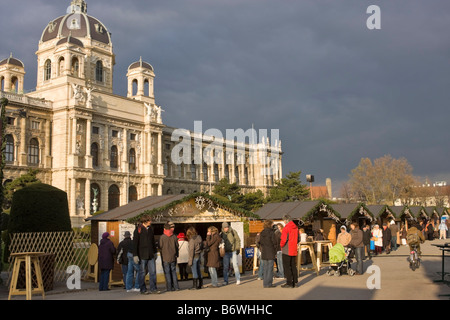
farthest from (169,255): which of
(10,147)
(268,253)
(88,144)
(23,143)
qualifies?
(88,144)

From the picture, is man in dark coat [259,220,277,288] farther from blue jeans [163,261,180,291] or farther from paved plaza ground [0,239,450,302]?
blue jeans [163,261,180,291]

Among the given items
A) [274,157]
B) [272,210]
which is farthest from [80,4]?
[272,210]

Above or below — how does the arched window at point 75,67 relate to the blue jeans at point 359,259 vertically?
above

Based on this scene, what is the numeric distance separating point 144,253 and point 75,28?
56.3m

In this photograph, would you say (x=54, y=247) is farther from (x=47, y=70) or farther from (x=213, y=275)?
(x=47, y=70)

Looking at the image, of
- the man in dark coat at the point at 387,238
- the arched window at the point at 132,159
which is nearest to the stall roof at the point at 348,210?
the man in dark coat at the point at 387,238

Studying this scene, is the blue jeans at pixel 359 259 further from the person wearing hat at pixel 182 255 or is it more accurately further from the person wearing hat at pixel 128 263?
the person wearing hat at pixel 128 263

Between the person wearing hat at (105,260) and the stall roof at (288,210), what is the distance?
845cm

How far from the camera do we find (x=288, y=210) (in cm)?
2030

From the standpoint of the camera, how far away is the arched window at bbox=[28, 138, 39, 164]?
49.8 meters

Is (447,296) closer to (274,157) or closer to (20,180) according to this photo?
(20,180)

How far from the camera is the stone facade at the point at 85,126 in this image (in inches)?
1962
